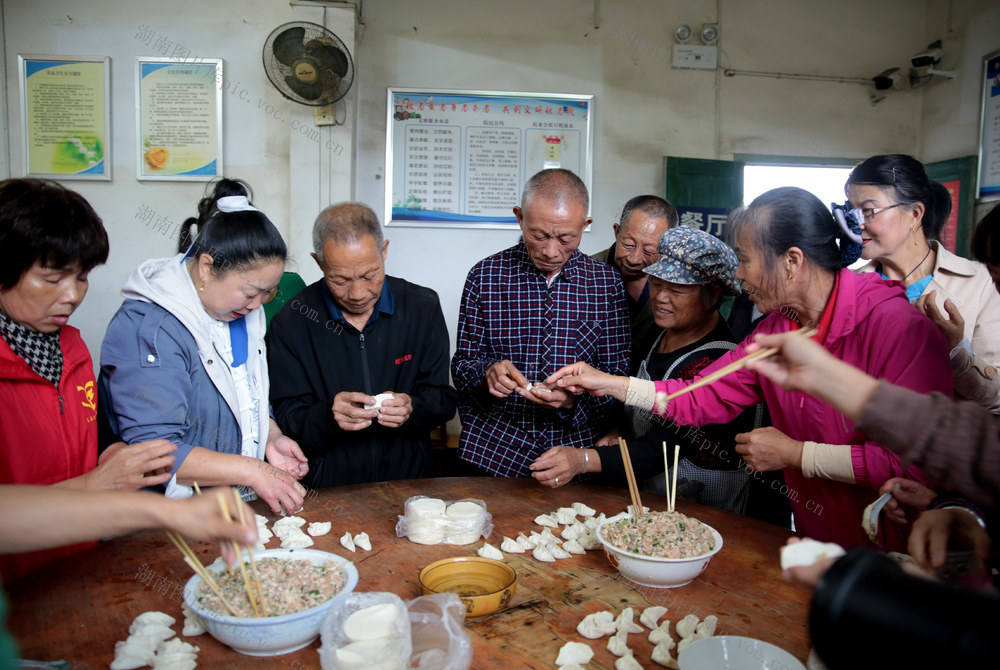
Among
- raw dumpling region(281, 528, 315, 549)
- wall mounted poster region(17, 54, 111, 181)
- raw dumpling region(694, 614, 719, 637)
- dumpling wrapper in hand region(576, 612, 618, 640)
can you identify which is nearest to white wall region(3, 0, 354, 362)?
wall mounted poster region(17, 54, 111, 181)

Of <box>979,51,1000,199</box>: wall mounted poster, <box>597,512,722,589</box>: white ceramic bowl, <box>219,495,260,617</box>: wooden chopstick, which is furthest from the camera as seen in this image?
<box>979,51,1000,199</box>: wall mounted poster

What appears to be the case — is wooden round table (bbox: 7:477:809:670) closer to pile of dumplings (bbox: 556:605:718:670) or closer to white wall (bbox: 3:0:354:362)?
pile of dumplings (bbox: 556:605:718:670)

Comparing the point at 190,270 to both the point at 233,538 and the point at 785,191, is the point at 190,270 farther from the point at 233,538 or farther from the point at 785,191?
the point at 785,191

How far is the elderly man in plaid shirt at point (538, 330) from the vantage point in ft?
8.45

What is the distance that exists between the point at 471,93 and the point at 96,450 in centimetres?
381

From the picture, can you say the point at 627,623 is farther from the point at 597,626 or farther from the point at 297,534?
the point at 297,534

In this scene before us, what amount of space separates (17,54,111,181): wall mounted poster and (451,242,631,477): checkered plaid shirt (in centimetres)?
332

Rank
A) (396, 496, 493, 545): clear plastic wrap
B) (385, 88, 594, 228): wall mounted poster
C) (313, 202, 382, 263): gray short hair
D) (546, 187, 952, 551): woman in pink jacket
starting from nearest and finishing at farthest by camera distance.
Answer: (546, 187, 952, 551): woman in pink jacket
(396, 496, 493, 545): clear plastic wrap
(313, 202, 382, 263): gray short hair
(385, 88, 594, 228): wall mounted poster

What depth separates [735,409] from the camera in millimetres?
2236

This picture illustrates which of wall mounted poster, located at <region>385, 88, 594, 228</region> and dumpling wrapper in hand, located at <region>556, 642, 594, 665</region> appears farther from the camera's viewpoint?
wall mounted poster, located at <region>385, 88, 594, 228</region>

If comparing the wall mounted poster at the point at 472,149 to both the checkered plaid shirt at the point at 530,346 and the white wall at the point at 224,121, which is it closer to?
the white wall at the point at 224,121

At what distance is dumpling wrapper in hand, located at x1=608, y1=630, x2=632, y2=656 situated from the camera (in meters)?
1.28

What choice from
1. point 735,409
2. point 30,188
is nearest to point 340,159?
point 30,188

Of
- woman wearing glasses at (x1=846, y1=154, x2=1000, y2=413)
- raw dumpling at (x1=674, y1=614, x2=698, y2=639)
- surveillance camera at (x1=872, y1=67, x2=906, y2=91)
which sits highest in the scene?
surveillance camera at (x1=872, y1=67, x2=906, y2=91)
